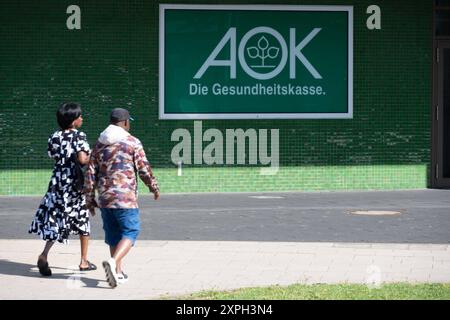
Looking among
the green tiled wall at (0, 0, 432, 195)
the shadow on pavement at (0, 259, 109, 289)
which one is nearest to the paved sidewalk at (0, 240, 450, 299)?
the shadow on pavement at (0, 259, 109, 289)

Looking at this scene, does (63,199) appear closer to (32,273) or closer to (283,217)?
(32,273)

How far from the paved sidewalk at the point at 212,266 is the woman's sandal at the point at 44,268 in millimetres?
135

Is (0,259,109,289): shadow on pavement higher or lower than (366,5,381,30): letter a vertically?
lower

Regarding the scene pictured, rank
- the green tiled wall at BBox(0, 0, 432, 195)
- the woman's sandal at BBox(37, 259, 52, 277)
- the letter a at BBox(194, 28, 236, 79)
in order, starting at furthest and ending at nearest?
the letter a at BBox(194, 28, 236, 79)
the green tiled wall at BBox(0, 0, 432, 195)
the woman's sandal at BBox(37, 259, 52, 277)

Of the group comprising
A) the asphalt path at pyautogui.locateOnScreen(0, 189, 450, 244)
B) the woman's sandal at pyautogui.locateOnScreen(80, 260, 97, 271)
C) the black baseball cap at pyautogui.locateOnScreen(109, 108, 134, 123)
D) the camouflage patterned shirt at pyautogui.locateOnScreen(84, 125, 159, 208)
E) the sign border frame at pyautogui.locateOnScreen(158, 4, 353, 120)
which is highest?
the sign border frame at pyautogui.locateOnScreen(158, 4, 353, 120)

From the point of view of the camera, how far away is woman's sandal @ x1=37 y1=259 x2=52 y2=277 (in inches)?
432

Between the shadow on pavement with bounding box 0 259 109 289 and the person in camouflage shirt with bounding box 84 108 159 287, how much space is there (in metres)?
0.40

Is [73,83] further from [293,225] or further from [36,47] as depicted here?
[293,225]

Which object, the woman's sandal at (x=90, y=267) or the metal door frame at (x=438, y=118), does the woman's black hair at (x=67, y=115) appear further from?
the metal door frame at (x=438, y=118)

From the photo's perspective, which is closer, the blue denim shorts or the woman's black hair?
the blue denim shorts

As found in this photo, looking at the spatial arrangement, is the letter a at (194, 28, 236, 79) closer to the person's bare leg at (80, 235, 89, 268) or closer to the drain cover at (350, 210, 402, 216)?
the drain cover at (350, 210, 402, 216)

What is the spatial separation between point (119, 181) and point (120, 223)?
1.33 feet

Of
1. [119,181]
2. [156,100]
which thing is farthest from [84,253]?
[156,100]

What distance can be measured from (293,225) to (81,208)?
4.62 m
